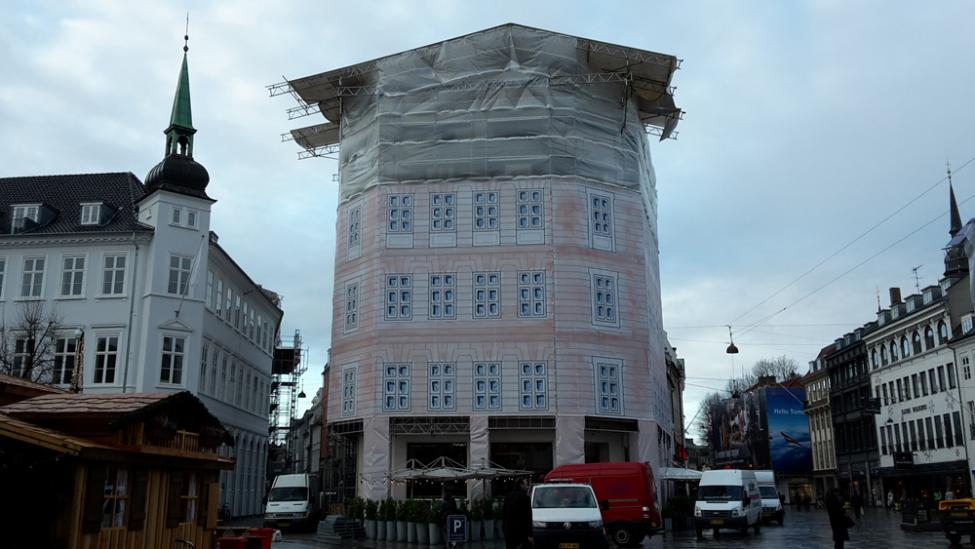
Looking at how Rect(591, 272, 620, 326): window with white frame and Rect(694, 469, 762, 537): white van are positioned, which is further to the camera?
Rect(591, 272, 620, 326): window with white frame

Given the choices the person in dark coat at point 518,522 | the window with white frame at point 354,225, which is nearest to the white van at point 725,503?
the person in dark coat at point 518,522

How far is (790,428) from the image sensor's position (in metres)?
106

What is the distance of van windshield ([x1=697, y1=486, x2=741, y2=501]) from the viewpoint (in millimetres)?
38000

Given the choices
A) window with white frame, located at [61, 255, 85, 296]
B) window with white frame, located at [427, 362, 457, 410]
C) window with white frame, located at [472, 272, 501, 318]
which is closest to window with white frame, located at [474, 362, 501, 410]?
window with white frame, located at [427, 362, 457, 410]

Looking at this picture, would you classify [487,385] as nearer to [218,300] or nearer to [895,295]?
[218,300]

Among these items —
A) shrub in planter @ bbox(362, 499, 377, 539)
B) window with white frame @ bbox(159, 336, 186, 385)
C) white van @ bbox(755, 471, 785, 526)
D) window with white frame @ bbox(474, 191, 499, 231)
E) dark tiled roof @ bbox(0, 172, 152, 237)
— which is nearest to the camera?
shrub in planter @ bbox(362, 499, 377, 539)

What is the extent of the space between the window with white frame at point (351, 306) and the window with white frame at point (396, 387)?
3.53 meters

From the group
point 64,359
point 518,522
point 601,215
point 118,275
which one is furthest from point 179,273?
point 518,522

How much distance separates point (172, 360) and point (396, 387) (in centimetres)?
1167

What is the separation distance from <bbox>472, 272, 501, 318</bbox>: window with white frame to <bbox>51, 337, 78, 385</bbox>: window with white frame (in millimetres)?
20320

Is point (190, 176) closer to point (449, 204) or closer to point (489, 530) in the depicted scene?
point (449, 204)

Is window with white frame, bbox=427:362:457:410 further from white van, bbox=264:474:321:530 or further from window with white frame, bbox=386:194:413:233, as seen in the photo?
white van, bbox=264:474:321:530

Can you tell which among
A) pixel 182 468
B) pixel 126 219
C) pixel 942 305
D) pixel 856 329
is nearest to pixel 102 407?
pixel 182 468

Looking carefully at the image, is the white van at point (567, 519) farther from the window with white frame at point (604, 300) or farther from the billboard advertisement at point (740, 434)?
the billboard advertisement at point (740, 434)
